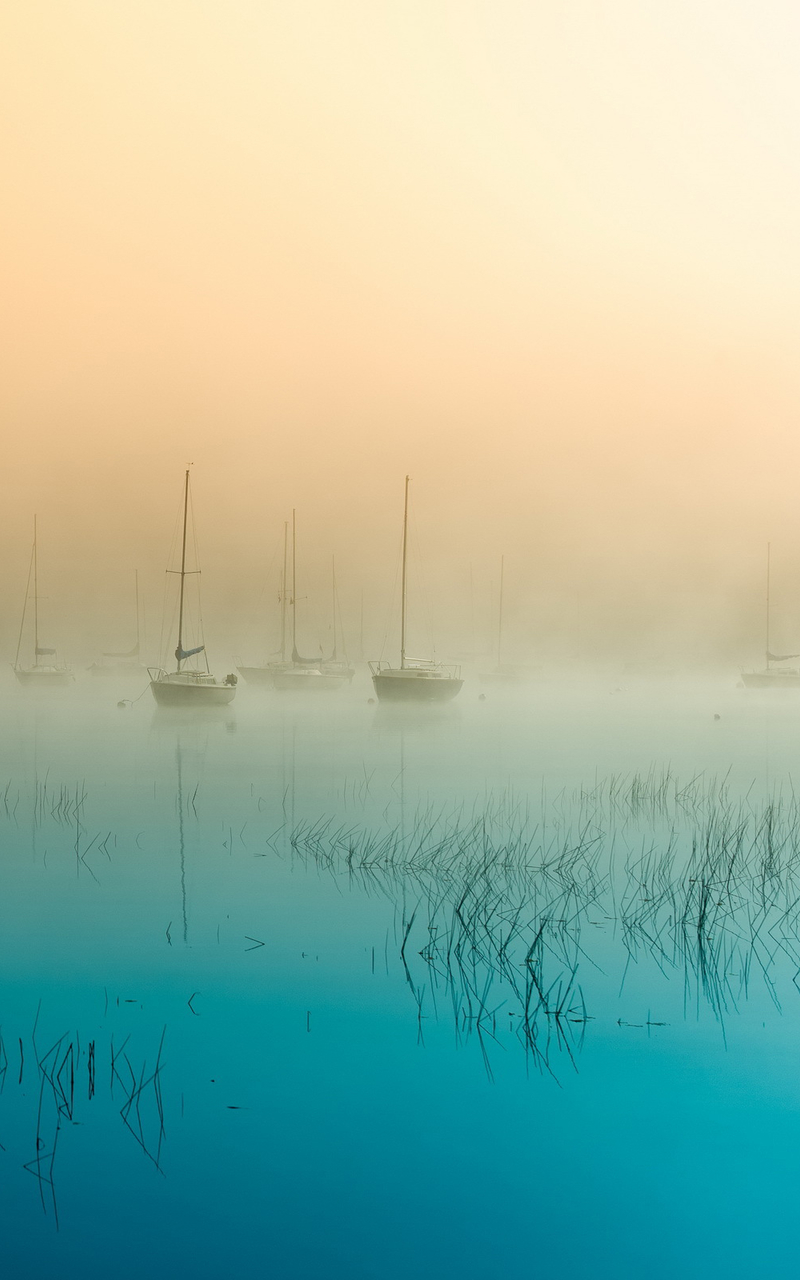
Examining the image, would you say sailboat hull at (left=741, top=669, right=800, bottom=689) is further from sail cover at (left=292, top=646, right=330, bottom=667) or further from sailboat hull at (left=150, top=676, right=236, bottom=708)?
Answer: sailboat hull at (left=150, top=676, right=236, bottom=708)

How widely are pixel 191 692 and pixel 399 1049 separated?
4225 cm

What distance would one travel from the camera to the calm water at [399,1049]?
582 cm

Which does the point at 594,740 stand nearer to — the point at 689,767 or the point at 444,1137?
the point at 689,767

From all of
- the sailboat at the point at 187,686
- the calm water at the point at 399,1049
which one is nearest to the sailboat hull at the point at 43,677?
the sailboat at the point at 187,686

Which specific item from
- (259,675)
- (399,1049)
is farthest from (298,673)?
(399,1049)

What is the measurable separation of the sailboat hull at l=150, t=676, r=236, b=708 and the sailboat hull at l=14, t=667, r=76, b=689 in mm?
37898

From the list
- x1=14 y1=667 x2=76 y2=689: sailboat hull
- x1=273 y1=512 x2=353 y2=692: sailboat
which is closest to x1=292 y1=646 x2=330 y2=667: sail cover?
x1=273 y1=512 x2=353 y2=692: sailboat

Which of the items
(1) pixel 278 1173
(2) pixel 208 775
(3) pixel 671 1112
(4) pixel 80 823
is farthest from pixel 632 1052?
(2) pixel 208 775

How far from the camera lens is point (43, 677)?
277 ft

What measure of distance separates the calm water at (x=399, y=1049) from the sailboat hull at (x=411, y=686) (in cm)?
3421

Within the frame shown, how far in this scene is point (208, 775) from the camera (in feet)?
85.0

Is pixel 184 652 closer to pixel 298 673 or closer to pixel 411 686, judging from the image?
pixel 411 686

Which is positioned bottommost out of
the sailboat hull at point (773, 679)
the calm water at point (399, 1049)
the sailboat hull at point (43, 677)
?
the calm water at point (399, 1049)

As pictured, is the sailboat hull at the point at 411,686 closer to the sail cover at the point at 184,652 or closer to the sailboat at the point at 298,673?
the sail cover at the point at 184,652
